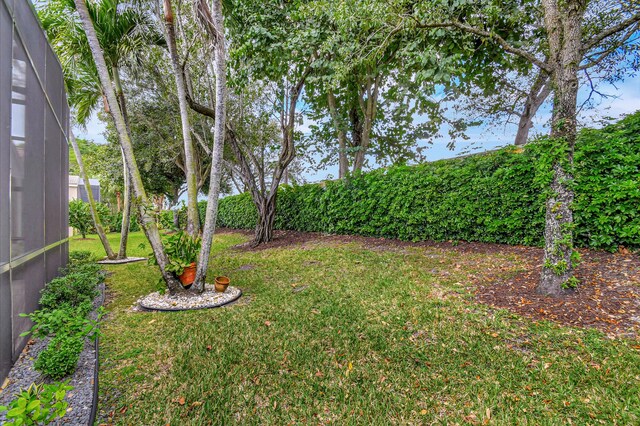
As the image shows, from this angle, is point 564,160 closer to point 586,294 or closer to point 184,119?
point 586,294

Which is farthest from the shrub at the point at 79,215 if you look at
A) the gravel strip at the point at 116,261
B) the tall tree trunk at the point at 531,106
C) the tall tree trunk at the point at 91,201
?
the tall tree trunk at the point at 531,106

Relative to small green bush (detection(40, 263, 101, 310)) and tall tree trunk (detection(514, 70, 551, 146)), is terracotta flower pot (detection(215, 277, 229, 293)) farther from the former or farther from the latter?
tall tree trunk (detection(514, 70, 551, 146))

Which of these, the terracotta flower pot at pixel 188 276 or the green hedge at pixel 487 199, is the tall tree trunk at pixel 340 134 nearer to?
the green hedge at pixel 487 199

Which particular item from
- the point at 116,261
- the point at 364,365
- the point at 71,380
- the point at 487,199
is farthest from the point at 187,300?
the point at 487,199

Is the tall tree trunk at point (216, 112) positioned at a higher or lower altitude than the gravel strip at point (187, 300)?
higher

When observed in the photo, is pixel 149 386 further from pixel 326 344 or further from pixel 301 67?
pixel 301 67

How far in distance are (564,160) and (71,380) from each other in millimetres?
5119

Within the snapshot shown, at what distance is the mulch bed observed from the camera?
2896 millimetres

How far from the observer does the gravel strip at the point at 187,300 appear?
13.3 ft

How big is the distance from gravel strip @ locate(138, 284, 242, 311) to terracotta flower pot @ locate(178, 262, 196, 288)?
0.65 ft

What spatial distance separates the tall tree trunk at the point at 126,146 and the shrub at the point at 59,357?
1919 millimetres

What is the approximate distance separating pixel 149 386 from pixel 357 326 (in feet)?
6.50

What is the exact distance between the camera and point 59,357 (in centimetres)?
230

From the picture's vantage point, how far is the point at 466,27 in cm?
403
